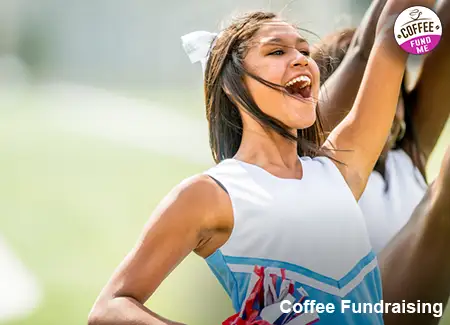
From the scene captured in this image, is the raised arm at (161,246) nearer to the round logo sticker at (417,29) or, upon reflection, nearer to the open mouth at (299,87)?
the open mouth at (299,87)

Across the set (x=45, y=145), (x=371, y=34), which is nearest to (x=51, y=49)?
(x=45, y=145)

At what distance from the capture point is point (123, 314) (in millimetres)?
1500

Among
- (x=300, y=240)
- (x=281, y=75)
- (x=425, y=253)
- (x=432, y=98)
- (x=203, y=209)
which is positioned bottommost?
(x=425, y=253)

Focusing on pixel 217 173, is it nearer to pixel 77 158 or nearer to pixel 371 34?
pixel 77 158

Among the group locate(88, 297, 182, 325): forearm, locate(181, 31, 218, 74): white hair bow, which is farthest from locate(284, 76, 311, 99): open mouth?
locate(88, 297, 182, 325): forearm

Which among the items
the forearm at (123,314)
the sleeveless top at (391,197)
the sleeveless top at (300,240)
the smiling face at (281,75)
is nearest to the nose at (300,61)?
the smiling face at (281,75)

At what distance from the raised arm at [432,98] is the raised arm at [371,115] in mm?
86

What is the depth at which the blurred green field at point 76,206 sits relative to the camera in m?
1.78

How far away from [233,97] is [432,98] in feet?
1.74

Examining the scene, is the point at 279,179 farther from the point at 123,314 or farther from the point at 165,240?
the point at 123,314

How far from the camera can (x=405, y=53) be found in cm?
183

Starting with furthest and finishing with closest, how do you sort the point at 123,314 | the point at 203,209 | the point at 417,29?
the point at 417,29 < the point at 203,209 < the point at 123,314

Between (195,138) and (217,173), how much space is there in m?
0.15

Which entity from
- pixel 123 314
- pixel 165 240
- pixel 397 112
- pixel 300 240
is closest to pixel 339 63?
pixel 397 112
